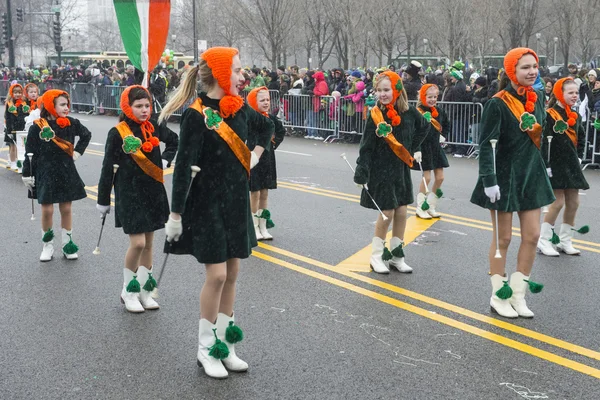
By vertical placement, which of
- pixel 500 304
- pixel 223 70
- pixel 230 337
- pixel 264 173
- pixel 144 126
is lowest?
pixel 500 304

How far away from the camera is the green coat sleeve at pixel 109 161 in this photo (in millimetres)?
6098

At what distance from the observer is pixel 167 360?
508 cm

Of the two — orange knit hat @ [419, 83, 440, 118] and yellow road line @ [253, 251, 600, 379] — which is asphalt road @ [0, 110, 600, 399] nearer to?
yellow road line @ [253, 251, 600, 379]

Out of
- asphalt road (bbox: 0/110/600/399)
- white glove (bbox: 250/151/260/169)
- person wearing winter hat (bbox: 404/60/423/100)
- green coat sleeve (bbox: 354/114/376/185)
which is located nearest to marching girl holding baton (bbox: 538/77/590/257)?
asphalt road (bbox: 0/110/600/399)

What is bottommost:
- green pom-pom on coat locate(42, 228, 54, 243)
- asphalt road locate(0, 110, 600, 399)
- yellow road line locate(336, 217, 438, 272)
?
asphalt road locate(0, 110, 600, 399)

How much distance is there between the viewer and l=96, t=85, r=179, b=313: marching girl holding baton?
605 centimetres

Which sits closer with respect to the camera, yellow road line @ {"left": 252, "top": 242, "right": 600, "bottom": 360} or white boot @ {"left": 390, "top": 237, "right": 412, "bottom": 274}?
yellow road line @ {"left": 252, "top": 242, "right": 600, "bottom": 360}

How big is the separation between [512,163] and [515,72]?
68 cm

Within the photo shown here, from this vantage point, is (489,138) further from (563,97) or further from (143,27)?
(143,27)

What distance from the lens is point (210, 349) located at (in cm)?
475

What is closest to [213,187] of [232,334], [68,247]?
[232,334]

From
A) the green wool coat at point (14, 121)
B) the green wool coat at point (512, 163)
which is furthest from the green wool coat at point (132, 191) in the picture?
the green wool coat at point (14, 121)

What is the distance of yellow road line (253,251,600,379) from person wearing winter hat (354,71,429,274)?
0.54 metres

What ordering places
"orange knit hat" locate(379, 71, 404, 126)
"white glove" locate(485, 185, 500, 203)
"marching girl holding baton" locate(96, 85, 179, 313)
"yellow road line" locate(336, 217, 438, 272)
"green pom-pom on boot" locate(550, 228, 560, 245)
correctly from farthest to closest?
1. "green pom-pom on boot" locate(550, 228, 560, 245)
2. "yellow road line" locate(336, 217, 438, 272)
3. "orange knit hat" locate(379, 71, 404, 126)
4. "marching girl holding baton" locate(96, 85, 179, 313)
5. "white glove" locate(485, 185, 500, 203)
